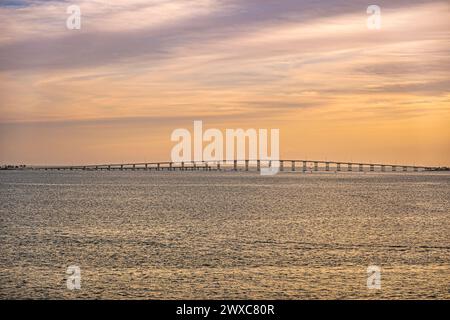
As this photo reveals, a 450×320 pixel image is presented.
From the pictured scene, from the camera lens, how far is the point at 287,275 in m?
36.3

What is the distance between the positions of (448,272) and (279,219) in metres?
35.5

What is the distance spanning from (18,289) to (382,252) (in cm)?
2503

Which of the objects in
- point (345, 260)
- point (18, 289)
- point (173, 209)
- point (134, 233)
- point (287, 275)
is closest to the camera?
point (18, 289)
